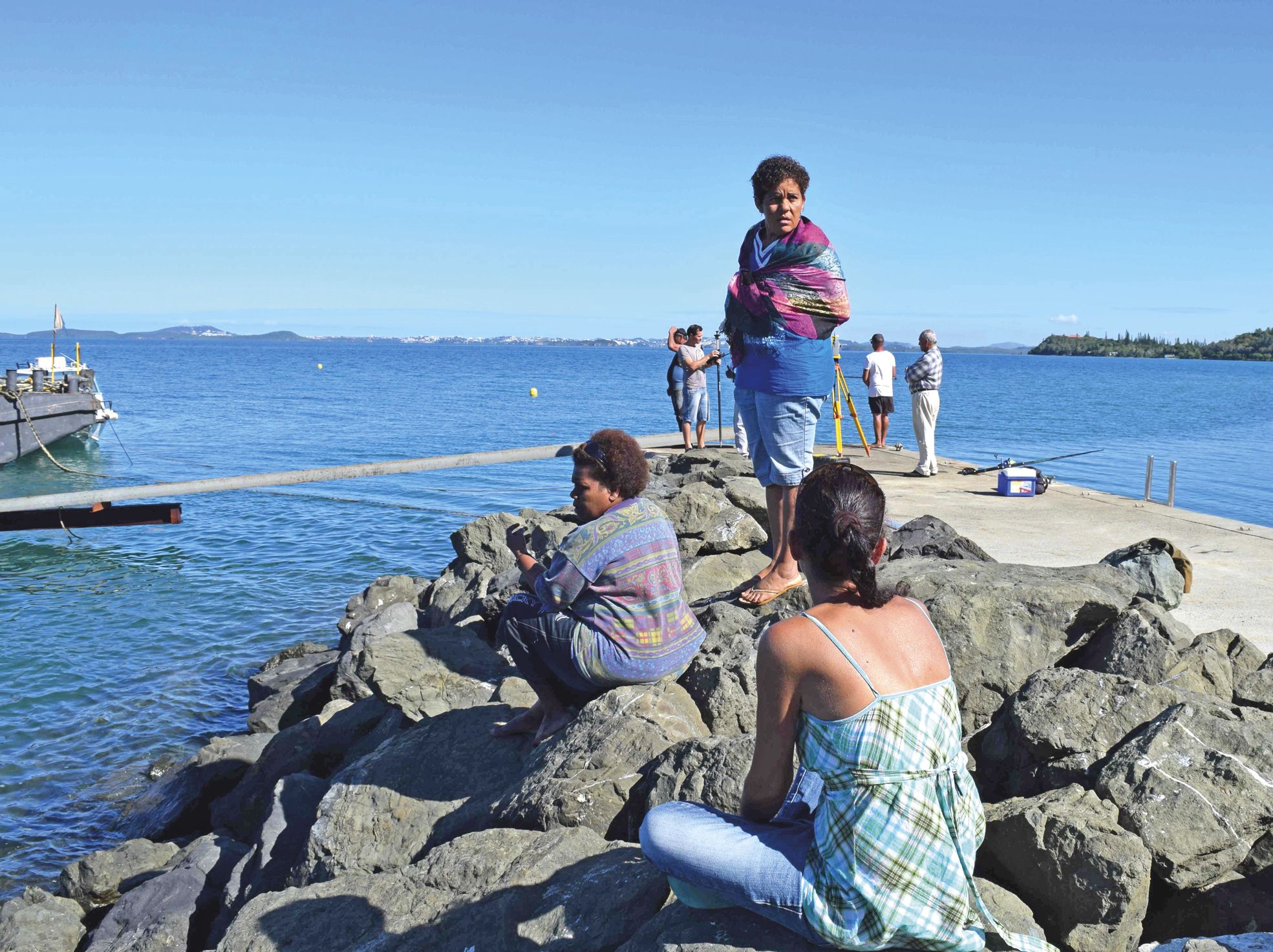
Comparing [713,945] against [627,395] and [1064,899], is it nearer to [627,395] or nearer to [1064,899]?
[1064,899]

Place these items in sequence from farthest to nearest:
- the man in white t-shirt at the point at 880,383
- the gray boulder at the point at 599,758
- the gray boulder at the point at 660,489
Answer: the man in white t-shirt at the point at 880,383 < the gray boulder at the point at 660,489 < the gray boulder at the point at 599,758

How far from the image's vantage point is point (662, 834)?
9.50 ft

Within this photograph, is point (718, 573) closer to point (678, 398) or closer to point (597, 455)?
point (597, 455)

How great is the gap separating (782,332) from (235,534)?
597 inches

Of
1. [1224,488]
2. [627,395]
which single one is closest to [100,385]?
[627,395]

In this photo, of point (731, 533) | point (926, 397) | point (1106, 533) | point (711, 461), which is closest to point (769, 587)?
point (731, 533)

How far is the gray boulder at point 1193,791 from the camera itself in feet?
11.6

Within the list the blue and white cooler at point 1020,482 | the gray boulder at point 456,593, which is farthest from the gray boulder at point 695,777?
the blue and white cooler at point 1020,482

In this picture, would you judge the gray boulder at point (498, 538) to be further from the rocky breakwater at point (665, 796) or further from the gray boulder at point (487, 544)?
the rocky breakwater at point (665, 796)

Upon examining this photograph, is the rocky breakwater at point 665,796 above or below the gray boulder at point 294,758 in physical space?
above

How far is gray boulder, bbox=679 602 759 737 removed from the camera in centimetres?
458

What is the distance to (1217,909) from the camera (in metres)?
3.55

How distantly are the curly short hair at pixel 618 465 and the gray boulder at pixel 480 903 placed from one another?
1.42 metres

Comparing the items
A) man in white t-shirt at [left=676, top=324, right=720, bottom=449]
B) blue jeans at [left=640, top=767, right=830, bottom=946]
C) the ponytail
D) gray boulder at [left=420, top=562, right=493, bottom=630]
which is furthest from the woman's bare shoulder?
man in white t-shirt at [left=676, top=324, right=720, bottom=449]
